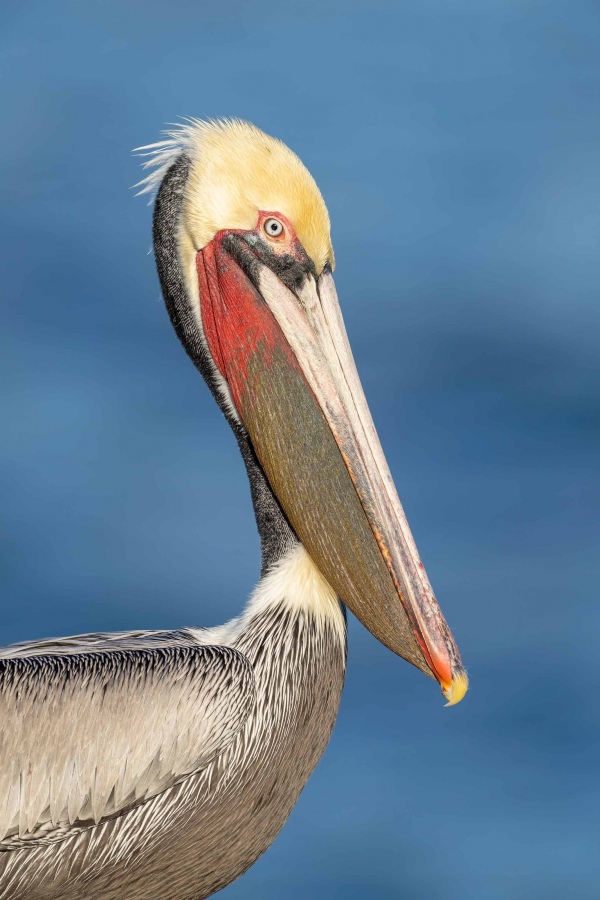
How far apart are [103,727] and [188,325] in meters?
1.15

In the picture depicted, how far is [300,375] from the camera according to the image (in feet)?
12.5

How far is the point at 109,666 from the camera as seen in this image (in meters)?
3.79

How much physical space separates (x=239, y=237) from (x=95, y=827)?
1.64 meters

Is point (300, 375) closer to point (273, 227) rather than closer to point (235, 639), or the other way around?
point (273, 227)

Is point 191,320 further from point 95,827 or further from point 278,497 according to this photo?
point 95,827

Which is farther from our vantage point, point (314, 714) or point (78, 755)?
point (314, 714)

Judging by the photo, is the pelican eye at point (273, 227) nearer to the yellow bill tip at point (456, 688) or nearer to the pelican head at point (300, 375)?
the pelican head at point (300, 375)

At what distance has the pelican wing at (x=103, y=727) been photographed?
3.67 metres

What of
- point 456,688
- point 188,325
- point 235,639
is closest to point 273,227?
point 188,325

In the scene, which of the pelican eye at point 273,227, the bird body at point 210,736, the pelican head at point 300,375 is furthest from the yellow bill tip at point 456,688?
the pelican eye at point 273,227

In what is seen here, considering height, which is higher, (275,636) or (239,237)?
(239,237)

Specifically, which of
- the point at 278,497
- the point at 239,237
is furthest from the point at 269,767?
the point at 239,237

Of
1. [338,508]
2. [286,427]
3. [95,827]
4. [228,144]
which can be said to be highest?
[228,144]

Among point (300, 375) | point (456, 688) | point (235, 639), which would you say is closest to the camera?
point (456, 688)
